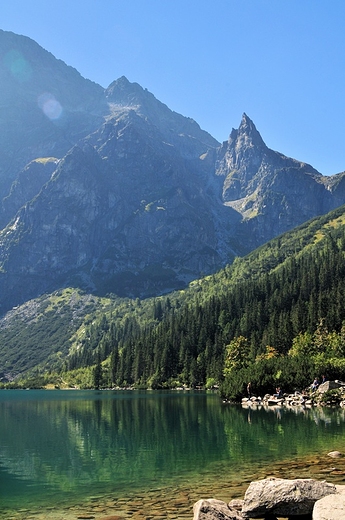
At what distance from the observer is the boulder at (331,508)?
15180 millimetres

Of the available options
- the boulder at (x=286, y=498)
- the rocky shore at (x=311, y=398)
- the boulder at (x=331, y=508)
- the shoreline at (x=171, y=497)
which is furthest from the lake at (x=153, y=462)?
the rocky shore at (x=311, y=398)

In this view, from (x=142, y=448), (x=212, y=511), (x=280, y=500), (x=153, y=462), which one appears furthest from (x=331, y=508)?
(x=142, y=448)

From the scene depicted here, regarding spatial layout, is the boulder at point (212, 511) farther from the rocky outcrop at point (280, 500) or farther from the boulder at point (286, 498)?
the boulder at point (286, 498)

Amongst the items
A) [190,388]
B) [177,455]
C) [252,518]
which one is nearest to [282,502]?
[252,518]

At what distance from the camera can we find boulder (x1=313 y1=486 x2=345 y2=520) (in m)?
15.2

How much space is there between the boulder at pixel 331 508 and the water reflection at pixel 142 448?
44.0 ft

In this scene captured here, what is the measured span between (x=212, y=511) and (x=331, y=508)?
14.3 feet

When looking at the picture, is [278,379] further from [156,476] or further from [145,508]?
[145,508]

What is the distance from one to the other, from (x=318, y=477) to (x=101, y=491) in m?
12.3

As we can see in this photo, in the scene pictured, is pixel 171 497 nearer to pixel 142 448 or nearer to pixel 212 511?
pixel 212 511

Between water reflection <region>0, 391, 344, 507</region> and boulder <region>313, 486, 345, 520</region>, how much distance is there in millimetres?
13422

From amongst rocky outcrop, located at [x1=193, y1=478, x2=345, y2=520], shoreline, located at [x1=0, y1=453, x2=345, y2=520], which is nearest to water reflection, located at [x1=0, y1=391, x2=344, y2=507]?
shoreline, located at [x1=0, y1=453, x2=345, y2=520]

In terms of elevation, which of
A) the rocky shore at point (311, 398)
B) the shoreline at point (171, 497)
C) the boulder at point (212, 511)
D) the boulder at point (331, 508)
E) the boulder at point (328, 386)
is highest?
the boulder at point (331, 508)

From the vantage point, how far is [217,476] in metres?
28.1
